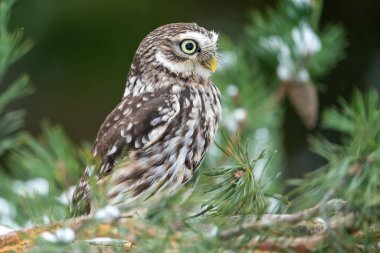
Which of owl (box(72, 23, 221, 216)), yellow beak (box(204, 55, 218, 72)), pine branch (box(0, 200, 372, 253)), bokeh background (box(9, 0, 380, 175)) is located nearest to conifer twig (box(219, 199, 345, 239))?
pine branch (box(0, 200, 372, 253))

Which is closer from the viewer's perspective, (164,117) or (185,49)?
(164,117)

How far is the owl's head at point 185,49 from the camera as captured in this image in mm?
2824

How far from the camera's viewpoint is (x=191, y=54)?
284cm

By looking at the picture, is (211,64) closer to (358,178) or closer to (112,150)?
(112,150)

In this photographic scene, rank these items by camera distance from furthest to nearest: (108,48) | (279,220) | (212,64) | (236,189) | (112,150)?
(108,48), (212,64), (112,150), (236,189), (279,220)

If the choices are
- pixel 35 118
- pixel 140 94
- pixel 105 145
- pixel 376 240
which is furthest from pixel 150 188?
pixel 35 118

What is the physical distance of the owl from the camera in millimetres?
2537

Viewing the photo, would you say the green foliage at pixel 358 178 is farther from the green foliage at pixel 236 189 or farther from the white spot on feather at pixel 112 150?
the white spot on feather at pixel 112 150

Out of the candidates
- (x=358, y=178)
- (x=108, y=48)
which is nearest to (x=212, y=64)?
(x=358, y=178)

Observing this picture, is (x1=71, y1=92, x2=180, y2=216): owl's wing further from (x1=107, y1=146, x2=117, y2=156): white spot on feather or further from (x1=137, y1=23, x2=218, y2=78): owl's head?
(x1=137, y1=23, x2=218, y2=78): owl's head

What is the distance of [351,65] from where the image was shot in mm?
4723

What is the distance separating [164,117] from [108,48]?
2053 millimetres

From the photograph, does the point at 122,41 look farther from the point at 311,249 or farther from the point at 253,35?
the point at 311,249

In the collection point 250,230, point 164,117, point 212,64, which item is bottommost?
point 250,230
